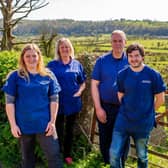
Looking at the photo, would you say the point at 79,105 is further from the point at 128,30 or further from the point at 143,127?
the point at 128,30

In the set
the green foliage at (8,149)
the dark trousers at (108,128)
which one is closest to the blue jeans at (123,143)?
the dark trousers at (108,128)

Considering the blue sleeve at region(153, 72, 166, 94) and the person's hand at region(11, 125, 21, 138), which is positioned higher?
the blue sleeve at region(153, 72, 166, 94)

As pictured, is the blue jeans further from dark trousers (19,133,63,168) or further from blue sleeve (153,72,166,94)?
dark trousers (19,133,63,168)

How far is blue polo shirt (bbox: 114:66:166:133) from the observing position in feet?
14.9

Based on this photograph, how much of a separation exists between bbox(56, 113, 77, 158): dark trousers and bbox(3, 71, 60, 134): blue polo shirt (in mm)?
762

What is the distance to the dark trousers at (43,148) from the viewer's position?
4.81m

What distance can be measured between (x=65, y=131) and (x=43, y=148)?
85 centimetres

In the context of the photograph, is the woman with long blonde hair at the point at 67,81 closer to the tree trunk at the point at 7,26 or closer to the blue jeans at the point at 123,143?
the blue jeans at the point at 123,143

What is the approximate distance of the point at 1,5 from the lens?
17.5m

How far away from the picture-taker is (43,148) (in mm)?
4875

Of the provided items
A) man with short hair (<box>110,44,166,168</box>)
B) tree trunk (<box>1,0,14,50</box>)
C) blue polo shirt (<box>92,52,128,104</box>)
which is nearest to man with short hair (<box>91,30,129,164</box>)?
blue polo shirt (<box>92,52,128,104</box>)

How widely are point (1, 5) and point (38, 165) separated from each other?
12.7 m

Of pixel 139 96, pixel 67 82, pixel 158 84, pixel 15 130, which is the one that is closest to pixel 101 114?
pixel 67 82

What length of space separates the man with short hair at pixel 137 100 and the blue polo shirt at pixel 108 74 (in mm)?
382
